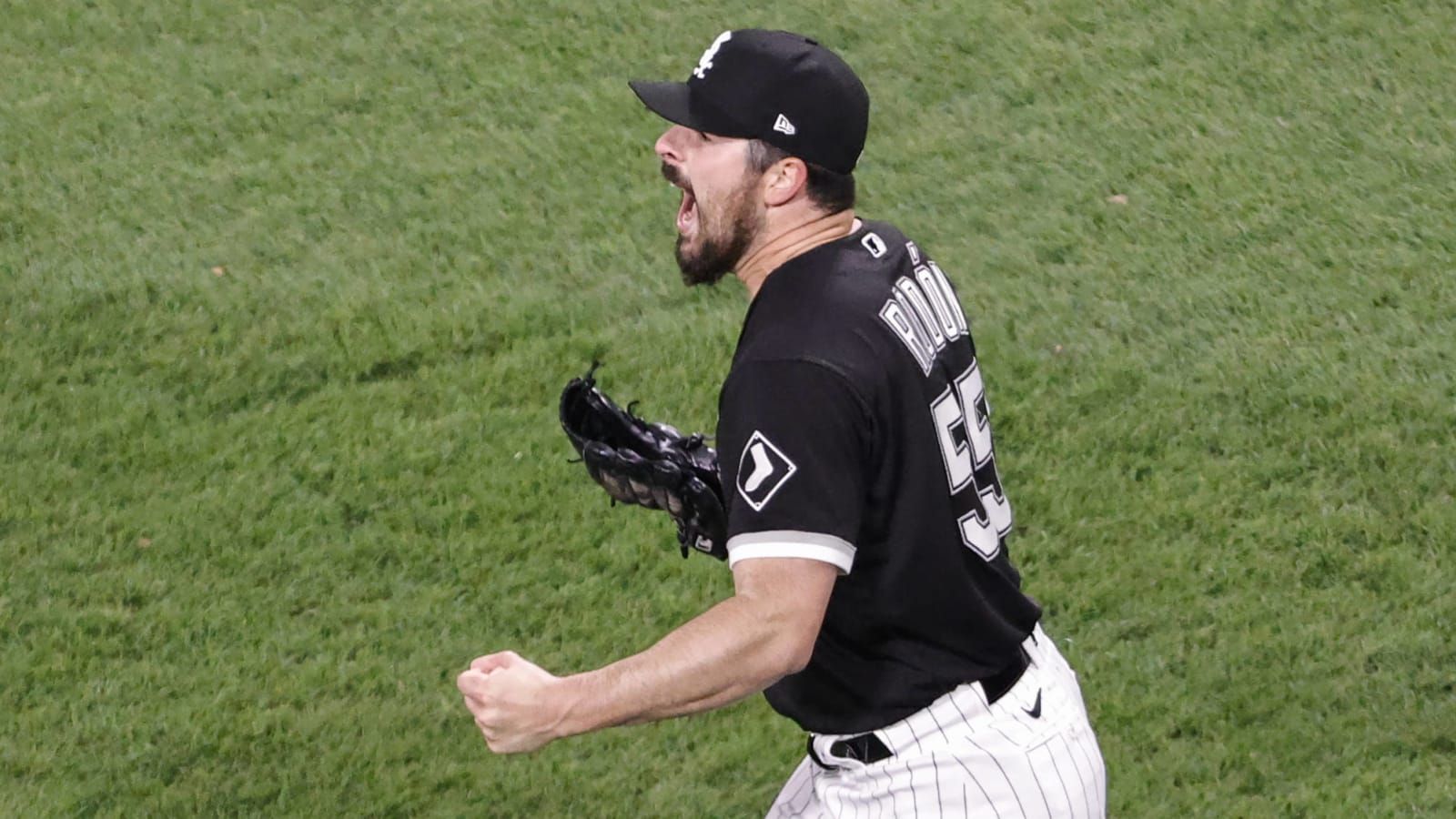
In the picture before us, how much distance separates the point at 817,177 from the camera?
3.34 metres

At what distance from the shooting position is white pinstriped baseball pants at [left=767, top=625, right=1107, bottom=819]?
11.2 ft

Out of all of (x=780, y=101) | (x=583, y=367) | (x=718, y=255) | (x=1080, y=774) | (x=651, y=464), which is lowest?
(x=583, y=367)

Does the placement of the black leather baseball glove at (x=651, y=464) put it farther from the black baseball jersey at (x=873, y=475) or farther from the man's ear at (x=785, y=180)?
the man's ear at (x=785, y=180)

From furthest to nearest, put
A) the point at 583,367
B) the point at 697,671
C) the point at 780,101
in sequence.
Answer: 1. the point at 583,367
2. the point at 780,101
3. the point at 697,671

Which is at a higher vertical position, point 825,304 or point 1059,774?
Result: point 825,304

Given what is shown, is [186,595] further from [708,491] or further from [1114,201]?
[1114,201]

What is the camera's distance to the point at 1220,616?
5613 mm

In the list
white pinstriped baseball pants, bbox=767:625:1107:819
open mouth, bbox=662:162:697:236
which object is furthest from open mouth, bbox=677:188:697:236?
white pinstriped baseball pants, bbox=767:625:1107:819

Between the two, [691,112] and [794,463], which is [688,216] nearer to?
[691,112]

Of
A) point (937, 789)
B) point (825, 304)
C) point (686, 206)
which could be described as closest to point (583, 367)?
point (686, 206)

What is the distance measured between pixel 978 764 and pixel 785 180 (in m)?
1.13

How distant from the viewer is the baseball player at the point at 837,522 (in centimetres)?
297

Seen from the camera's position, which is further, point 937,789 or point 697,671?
point 937,789

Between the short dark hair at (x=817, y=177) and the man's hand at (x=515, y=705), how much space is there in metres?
0.99
